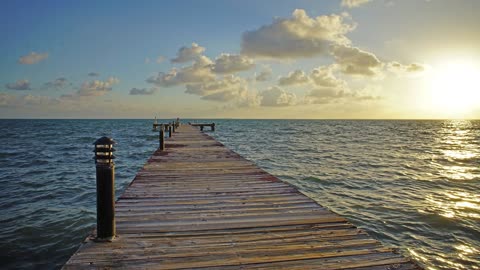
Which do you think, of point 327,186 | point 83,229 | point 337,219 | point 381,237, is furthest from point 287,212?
point 327,186

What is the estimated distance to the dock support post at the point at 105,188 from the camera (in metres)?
3.22

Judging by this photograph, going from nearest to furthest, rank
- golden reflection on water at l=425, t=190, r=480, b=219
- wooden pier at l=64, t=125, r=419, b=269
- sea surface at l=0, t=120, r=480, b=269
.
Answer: wooden pier at l=64, t=125, r=419, b=269
sea surface at l=0, t=120, r=480, b=269
golden reflection on water at l=425, t=190, r=480, b=219

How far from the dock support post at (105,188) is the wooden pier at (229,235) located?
157 millimetres

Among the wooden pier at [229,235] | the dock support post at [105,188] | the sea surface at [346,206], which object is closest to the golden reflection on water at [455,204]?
the sea surface at [346,206]

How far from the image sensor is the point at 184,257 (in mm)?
2904

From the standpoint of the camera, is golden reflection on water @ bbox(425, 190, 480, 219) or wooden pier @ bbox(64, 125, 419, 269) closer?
wooden pier @ bbox(64, 125, 419, 269)

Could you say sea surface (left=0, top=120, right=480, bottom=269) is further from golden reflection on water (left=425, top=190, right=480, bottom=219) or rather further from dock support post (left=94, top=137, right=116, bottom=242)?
dock support post (left=94, top=137, right=116, bottom=242)

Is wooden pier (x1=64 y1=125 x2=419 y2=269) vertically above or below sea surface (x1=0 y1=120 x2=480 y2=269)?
above

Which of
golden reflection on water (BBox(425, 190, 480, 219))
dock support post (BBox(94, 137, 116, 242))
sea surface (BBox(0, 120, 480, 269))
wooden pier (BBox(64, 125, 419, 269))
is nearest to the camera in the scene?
wooden pier (BBox(64, 125, 419, 269))

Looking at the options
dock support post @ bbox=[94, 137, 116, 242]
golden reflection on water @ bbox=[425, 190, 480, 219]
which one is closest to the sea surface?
golden reflection on water @ bbox=[425, 190, 480, 219]

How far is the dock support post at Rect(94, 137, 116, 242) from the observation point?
3221mm

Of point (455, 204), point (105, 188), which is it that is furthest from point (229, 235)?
point (455, 204)

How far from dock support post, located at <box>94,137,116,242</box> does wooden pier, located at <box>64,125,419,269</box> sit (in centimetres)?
16

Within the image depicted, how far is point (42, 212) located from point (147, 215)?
235 inches
